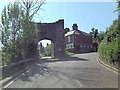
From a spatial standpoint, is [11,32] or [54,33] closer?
[11,32]

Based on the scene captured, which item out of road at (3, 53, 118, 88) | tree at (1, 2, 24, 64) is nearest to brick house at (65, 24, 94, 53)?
tree at (1, 2, 24, 64)

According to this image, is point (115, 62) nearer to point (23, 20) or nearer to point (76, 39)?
point (23, 20)

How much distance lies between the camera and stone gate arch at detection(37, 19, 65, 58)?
2771 centimetres

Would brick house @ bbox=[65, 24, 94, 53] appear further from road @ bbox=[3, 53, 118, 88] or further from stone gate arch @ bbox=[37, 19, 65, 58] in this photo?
road @ bbox=[3, 53, 118, 88]

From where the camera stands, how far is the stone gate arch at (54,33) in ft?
90.9

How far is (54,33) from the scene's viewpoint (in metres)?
28.5

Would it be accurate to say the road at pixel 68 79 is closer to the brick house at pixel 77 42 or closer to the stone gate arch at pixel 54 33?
the stone gate arch at pixel 54 33

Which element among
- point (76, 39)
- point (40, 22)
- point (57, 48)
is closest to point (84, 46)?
point (76, 39)

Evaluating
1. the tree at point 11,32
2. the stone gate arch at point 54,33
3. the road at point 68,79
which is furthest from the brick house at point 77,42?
the road at point 68,79

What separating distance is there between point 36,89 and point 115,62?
25.7 ft

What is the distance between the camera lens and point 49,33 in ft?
92.3

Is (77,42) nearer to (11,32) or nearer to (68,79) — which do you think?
(11,32)

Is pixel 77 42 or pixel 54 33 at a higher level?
pixel 54 33

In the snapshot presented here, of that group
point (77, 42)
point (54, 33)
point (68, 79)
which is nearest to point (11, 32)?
point (68, 79)
